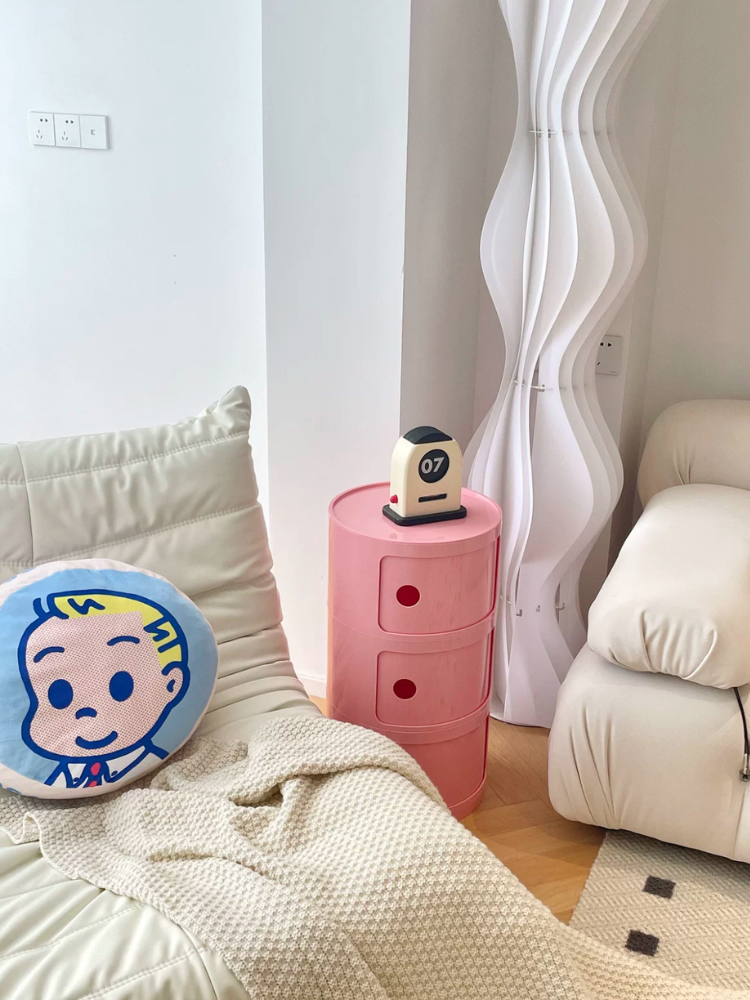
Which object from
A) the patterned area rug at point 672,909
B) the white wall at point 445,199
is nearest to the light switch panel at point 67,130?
the white wall at point 445,199

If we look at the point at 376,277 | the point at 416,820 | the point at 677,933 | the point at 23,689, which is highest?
the point at 376,277

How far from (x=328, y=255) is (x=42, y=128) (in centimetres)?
91

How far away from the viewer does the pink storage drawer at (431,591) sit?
1564 millimetres

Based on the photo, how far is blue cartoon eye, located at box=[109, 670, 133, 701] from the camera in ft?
4.00

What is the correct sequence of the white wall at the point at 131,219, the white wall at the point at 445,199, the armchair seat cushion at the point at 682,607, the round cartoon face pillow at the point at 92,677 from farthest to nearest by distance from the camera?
the white wall at the point at 131,219 < the white wall at the point at 445,199 < the armchair seat cushion at the point at 682,607 < the round cartoon face pillow at the point at 92,677

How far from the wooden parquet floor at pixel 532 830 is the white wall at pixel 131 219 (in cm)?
102

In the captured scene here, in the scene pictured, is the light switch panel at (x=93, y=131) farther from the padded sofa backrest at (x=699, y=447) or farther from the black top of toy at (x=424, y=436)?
the padded sofa backrest at (x=699, y=447)

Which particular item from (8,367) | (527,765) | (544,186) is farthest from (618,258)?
(8,367)

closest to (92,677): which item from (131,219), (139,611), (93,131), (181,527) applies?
(139,611)

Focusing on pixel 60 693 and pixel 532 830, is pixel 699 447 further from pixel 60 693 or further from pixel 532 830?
pixel 60 693

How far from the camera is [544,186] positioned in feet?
5.91

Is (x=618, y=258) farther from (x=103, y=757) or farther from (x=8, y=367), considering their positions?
(x=8, y=367)

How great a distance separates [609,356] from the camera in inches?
83.2

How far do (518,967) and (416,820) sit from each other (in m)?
0.20
